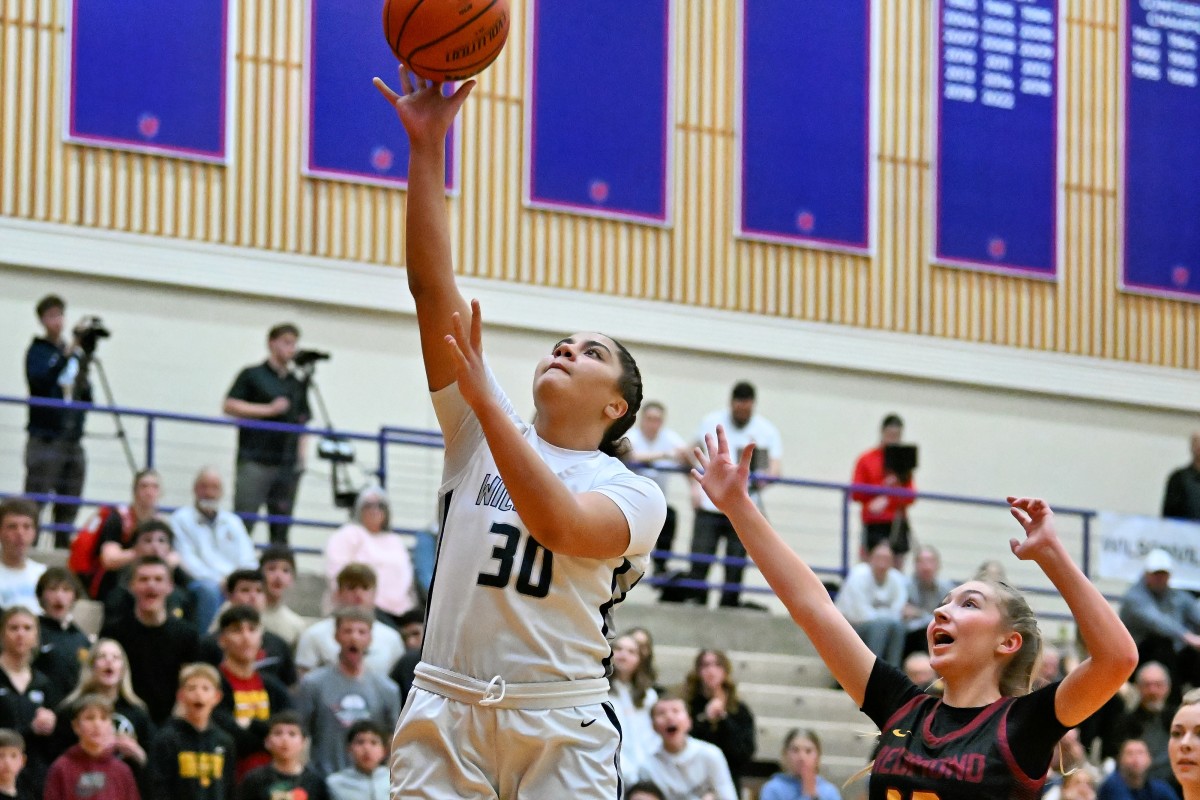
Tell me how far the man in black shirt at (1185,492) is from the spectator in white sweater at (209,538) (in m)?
7.95

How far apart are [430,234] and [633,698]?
21.7 ft

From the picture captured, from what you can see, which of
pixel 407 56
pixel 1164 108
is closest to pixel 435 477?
pixel 1164 108

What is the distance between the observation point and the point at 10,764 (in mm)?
8711

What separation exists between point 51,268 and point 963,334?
8.05 m

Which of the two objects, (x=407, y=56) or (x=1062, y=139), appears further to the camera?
(x=1062, y=139)

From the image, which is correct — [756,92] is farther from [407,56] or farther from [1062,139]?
[407,56]

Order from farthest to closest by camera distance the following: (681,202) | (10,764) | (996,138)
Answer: (996,138)
(681,202)
(10,764)

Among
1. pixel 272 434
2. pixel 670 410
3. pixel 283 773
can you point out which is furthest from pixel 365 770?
pixel 670 410

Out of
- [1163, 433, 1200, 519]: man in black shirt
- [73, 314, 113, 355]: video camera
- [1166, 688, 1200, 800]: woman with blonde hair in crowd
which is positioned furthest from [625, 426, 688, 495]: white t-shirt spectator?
[1166, 688, 1200, 800]: woman with blonde hair in crowd

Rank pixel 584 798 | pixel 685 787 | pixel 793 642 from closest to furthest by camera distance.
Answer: pixel 584 798 → pixel 685 787 → pixel 793 642

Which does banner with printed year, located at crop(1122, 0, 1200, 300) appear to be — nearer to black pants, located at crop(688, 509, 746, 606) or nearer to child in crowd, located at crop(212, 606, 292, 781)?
black pants, located at crop(688, 509, 746, 606)

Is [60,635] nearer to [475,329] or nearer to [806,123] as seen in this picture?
[475,329]

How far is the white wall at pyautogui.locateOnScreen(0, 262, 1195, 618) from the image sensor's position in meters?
14.4

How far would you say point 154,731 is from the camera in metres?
9.48
